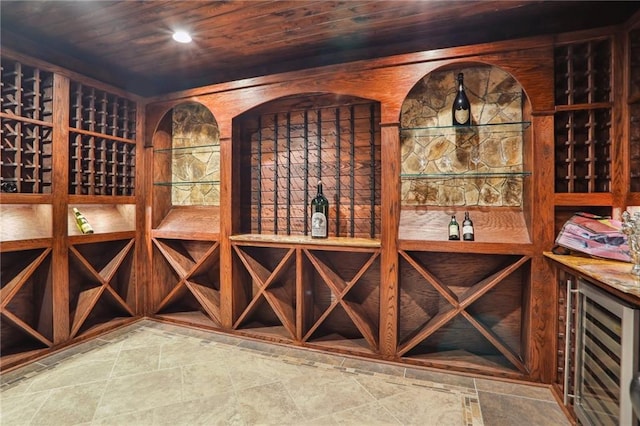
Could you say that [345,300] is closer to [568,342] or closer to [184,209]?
[568,342]

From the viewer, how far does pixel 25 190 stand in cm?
221

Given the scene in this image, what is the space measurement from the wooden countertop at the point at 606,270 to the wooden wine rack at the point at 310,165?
4.03 ft

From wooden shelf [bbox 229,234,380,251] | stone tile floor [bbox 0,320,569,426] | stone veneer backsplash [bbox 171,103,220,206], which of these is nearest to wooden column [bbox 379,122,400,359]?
wooden shelf [bbox 229,234,380,251]

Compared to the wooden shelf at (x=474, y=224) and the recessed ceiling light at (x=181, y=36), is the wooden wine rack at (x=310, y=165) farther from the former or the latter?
the recessed ceiling light at (x=181, y=36)

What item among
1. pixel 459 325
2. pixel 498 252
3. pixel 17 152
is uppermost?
pixel 17 152

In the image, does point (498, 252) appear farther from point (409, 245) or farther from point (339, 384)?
point (339, 384)

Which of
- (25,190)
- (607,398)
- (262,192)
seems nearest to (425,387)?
(607,398)

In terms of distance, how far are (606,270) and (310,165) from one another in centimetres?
200

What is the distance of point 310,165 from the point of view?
8.79ft

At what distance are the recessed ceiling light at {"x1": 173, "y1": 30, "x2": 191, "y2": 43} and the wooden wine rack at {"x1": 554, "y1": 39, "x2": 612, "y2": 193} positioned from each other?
2378 millimetres

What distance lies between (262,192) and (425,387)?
1957mm

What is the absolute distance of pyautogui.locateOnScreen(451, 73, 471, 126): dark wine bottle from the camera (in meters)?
2.15

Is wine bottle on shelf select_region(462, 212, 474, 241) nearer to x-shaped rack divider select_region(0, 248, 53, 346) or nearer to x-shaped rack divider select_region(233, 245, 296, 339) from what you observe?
x-shaped rack divider select_region(233, 245, 296, 339)

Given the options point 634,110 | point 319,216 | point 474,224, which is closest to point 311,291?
point 319,216
